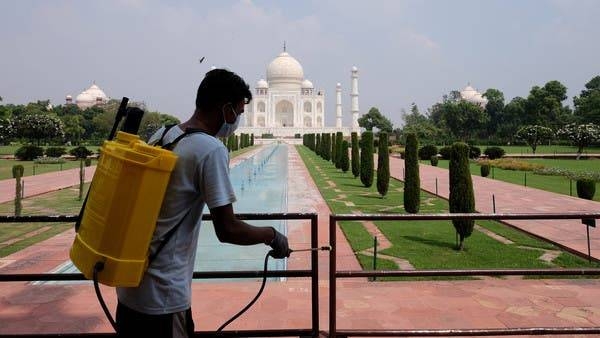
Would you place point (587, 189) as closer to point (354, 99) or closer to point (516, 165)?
point (516, 165)

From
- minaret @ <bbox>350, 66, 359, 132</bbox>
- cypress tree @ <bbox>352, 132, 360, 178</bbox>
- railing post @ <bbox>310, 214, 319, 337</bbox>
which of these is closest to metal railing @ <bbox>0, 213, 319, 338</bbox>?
railing post @ <bbox>310, 214, 319, 337</bbox>

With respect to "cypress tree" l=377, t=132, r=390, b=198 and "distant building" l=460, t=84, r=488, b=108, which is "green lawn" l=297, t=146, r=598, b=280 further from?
"distant building" l=460, t=84, r=488, b=108

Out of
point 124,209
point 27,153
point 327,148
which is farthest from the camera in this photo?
point 27,153

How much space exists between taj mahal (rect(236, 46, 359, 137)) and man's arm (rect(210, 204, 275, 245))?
53948 millimetres

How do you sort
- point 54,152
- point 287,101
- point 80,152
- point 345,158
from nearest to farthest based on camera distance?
1. point 345,158
2. point 80,152
3. point 54,152
4. point 287,101

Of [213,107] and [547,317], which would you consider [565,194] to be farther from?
[213,107]

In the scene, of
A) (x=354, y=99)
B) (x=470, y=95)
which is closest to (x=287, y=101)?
(x=354, y=99)

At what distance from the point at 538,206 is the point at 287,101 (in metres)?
50.9

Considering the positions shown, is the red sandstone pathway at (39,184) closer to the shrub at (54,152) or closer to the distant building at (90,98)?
the shrub at (54,152)

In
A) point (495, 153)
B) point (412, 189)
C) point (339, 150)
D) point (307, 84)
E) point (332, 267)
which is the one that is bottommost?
point (412, 189)

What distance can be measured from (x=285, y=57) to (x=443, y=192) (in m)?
50.4

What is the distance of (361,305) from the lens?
124 inches

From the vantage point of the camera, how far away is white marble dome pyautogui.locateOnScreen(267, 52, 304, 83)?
5775 centimetres

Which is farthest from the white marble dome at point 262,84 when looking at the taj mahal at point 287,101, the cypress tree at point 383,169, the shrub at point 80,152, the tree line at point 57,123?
the cypress tree at point 383,169
